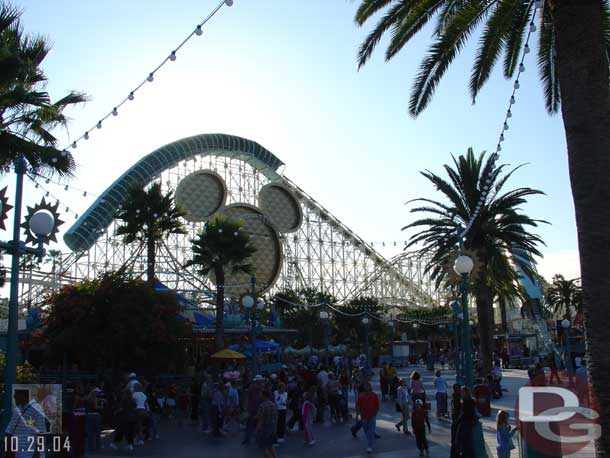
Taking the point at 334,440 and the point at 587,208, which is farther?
the point at 334,440

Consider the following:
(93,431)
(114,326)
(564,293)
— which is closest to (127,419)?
(93,431)

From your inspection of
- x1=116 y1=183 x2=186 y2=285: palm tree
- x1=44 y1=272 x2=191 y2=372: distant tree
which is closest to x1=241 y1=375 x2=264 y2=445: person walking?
x1=44 y1=272 x2=191 y2=372: distant tree

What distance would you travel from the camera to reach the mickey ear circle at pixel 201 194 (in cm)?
5059

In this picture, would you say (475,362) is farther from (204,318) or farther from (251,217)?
(251,217)

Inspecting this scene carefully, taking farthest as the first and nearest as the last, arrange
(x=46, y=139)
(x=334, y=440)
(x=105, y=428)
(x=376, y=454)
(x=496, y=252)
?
(x=496, y=252), (x=105, y=428), (x=334, y=440), (x=46, y=139), (x=376, y=454)

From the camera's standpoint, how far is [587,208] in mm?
7539

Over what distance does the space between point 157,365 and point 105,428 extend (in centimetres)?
470

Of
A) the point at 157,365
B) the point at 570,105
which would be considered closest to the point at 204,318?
the point at 157,365

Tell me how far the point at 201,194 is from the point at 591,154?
45.8 metres

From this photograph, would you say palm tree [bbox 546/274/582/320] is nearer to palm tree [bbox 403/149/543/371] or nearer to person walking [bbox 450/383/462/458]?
palm tree [bbox 403/149/543/371]

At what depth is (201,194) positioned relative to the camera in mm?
51719

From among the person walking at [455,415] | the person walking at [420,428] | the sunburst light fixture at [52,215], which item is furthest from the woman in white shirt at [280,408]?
the sunburst light fixture at [52,215]

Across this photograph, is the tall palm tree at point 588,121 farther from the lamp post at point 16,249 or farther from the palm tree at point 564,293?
the palm tree at point 564,293

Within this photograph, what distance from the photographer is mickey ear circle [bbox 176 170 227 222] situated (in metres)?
50.6
